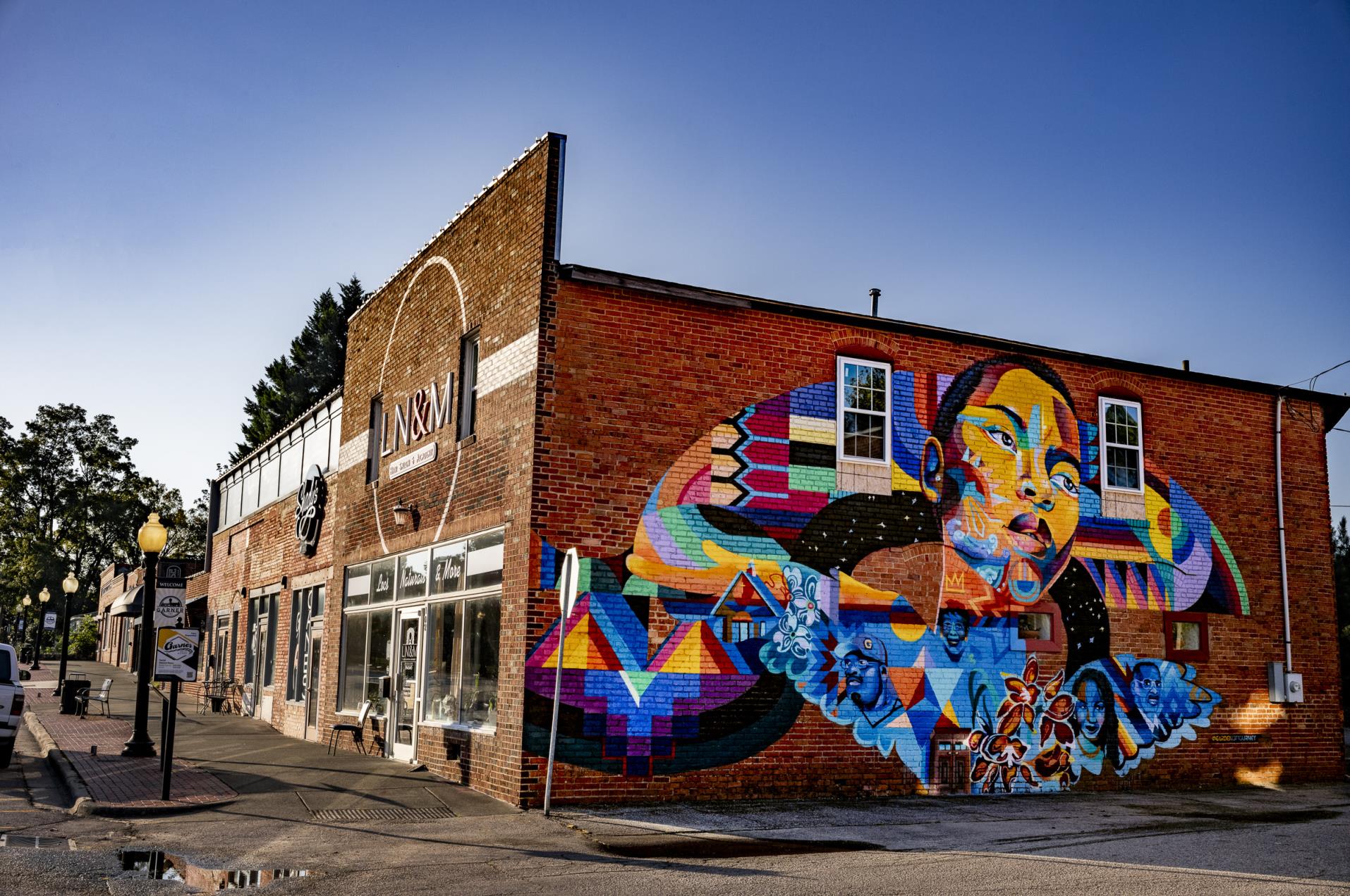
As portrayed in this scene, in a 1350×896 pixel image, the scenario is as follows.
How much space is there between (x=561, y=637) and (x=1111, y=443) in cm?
917

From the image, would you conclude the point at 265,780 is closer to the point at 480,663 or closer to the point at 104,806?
the point at 104,806

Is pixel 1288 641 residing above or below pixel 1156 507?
below

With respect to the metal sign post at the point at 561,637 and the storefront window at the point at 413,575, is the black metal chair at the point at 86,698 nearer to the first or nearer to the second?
the storefront window at the point at 413,575

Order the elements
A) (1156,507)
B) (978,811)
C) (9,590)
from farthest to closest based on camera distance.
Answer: (9,590) < (1156,507) < (978,811)

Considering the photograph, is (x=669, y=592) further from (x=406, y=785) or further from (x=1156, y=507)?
(x=1156, y=507)

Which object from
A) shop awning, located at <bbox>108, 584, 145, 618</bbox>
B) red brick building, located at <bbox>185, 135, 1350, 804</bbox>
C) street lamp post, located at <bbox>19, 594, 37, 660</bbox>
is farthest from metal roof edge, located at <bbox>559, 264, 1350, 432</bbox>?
street lamp post, located at <bbox>19, 594, 37, 660</bbox>

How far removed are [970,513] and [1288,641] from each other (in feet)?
19.7

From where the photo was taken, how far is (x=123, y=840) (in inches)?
414

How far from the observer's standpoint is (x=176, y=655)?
13531mm

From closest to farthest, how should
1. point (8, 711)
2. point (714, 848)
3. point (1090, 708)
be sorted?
point (714, 848) < point (1090, 708) < point (8, 711)

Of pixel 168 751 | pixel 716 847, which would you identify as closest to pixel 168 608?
pixel 168 751

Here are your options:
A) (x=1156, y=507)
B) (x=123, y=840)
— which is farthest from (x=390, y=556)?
(x=1156, y=507)

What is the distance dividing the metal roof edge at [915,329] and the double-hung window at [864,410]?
596 millimetres

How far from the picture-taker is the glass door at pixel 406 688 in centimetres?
1656
